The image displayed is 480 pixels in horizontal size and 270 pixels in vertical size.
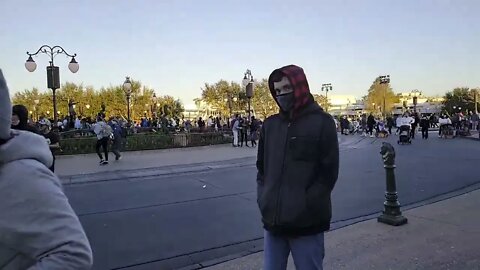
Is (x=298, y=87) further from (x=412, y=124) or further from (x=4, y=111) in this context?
(x=412, y=124)

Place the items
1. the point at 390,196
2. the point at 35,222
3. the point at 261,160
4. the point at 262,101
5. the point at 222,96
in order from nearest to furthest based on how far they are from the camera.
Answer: the point at 35,222 < the point at 261,160 < the point at 390,196 < the point at 222,96 < the point at 262,101

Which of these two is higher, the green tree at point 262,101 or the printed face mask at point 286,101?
the green tree at point 262,101

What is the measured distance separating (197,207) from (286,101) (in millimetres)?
4899

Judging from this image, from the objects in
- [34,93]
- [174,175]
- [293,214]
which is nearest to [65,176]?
[174,175]

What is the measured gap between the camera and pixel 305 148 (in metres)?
2.47

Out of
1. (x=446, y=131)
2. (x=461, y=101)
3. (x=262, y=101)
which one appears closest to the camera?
(x=446, y=131)

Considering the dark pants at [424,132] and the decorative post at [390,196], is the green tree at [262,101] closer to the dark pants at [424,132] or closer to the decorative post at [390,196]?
the dark pants at [424,132]

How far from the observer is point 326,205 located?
2.54 m

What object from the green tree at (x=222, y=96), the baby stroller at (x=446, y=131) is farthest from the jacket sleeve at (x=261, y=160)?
the green tree at (x=222, y=96)

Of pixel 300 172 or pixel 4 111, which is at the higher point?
pixel 4 111

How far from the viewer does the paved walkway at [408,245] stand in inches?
163

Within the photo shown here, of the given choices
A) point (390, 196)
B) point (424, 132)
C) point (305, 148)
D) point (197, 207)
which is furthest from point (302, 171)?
point (424, 132)

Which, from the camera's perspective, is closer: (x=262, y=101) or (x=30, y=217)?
(x=30, y=217)

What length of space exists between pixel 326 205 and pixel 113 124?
13994mm
